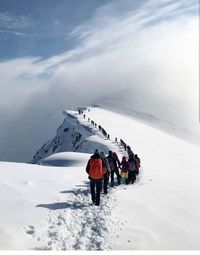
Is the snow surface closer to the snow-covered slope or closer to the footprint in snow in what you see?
the footprint in snow

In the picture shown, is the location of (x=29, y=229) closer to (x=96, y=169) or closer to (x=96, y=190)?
(x=96, y=190)

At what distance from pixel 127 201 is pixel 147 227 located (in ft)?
10.9

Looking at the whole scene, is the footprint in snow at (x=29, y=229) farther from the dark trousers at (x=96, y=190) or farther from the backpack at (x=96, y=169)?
the backpack at (x=96, y=169)

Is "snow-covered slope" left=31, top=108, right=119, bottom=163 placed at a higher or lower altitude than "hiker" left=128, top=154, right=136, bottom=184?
higher

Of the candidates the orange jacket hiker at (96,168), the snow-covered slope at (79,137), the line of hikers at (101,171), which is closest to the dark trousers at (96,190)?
the line of hikers at (101,171)

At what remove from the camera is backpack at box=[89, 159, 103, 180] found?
52.2ft

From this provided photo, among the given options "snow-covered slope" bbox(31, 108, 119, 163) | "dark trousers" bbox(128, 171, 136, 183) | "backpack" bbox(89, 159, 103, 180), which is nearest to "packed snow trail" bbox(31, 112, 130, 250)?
"backpack" bbox(89, 159, 103, 180)

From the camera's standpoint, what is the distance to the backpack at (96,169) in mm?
15922

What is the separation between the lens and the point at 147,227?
519 inches

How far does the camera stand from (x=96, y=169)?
52.3ft

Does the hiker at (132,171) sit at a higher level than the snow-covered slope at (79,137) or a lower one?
lower

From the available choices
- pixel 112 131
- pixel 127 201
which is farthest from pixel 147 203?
pixel 112 131

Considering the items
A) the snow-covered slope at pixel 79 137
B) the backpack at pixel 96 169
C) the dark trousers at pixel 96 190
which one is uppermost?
the snow-covered slope at pixel 79 137

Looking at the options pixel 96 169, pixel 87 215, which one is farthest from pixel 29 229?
pixel 96 169
